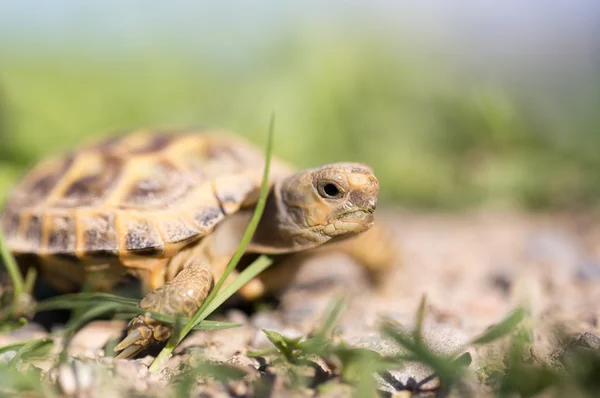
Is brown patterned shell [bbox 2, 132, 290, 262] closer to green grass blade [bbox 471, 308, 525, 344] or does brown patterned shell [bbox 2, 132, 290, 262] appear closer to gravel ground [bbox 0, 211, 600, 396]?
gravel ground [bbox 0, 211, 600, 396]

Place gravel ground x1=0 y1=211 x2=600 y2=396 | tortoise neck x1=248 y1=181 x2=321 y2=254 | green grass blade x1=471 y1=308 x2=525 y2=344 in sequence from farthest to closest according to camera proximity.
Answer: tortoise neck x1=248 y1=181 x2=321 y2=254 → gravel ground x1=0 y1=211 x2=600 y2=396 → green grass blade x1=471 y1=308 x2=525 y2=344

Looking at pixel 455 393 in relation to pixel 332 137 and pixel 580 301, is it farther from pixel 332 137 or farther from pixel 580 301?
pixel 332 137

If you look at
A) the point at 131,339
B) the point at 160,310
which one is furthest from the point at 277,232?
the point at 131,339

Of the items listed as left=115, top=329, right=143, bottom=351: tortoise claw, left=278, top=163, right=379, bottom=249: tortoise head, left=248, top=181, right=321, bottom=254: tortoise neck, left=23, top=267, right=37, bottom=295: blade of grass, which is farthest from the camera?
left=23, top=267, right=37, bottom=295: blade of grass

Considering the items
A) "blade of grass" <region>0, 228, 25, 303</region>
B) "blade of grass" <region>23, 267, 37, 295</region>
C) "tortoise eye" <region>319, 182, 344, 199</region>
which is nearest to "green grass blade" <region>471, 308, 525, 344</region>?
"tortoise eye" <region>319, 182, 344, 199</region>

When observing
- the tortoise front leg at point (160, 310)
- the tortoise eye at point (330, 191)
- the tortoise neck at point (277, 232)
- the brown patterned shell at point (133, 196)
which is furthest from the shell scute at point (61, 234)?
the tortoise eye at point (330, 191)

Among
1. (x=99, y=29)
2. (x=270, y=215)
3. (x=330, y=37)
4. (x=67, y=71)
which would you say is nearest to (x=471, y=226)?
(x=270, y=215)

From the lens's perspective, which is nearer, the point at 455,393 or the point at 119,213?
the point at 455,393

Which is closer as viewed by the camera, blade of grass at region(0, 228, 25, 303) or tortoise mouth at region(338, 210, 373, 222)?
tortoise mouth at region(338, 210, 373, 222)
